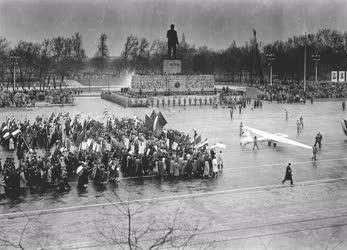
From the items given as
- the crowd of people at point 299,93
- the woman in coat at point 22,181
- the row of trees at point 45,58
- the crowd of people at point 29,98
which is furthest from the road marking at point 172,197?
the row of trees at point 45,58

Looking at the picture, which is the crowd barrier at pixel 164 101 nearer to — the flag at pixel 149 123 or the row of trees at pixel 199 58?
the flag at pixel 149 123

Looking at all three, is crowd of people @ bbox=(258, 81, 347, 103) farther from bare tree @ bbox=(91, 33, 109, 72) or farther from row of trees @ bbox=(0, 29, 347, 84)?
bare tree @ bbox=(91, 33, 109, 72)

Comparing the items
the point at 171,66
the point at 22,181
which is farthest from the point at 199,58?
A: the point at 22,181

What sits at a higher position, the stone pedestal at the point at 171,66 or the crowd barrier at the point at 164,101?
the stone pedestal at the point at 171,66

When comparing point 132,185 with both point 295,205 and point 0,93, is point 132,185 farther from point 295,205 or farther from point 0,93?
point 0,93

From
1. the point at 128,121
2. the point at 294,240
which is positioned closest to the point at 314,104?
the point at 128,121

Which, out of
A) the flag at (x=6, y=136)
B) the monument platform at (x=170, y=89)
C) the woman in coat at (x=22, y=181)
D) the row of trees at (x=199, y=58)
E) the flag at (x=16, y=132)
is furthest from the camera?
the row of trees at (x=199, y=58)
